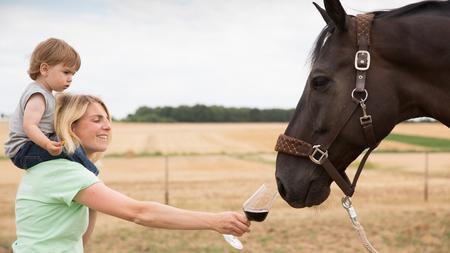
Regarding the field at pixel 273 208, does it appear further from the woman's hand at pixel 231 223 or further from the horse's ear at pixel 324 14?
the horse's ear at pixel 324 14

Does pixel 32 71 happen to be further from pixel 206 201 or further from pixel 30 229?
pixel 206 201

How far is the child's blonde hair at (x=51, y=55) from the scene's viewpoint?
2.25 metres

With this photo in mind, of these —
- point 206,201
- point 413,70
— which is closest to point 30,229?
point 413,70

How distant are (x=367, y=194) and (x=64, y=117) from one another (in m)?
14.6

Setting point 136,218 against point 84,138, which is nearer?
point 136,218

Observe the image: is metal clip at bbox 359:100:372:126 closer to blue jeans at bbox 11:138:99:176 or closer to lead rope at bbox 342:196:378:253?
lead rope at bbox 342:196:378:253

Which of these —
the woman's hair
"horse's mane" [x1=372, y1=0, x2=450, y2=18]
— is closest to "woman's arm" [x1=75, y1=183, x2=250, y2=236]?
the woman's hair

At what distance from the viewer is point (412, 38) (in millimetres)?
2297

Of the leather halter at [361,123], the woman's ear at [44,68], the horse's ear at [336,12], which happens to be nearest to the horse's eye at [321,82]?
the leather halter at [361,123]

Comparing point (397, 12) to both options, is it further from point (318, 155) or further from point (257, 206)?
point (257, 206)

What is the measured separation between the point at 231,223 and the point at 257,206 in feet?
0.45

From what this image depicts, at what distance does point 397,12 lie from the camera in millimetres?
2371

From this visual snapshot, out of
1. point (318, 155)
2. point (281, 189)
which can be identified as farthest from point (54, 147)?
point (318, 155)

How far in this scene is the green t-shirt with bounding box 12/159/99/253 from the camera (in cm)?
214
